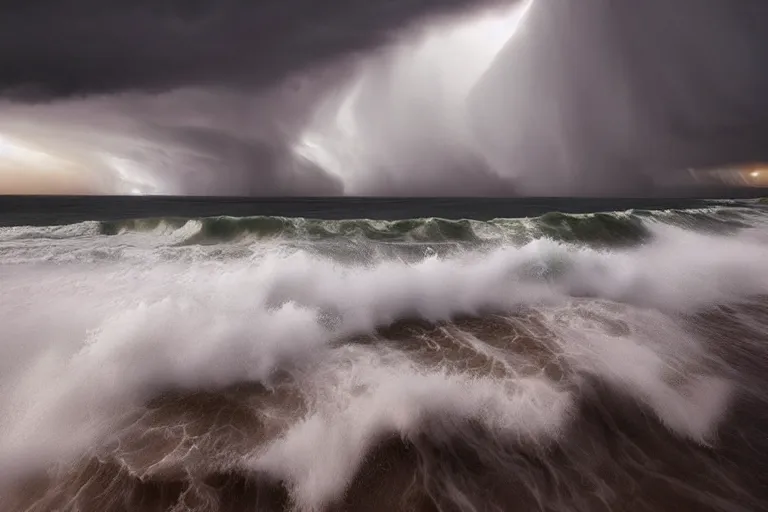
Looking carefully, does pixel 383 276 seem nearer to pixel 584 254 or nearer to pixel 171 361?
pixel 171 361

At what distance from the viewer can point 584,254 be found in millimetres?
11820

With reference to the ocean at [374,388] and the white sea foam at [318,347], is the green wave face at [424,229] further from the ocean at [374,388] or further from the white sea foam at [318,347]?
the ocean at [374,388]

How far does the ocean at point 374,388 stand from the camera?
148 inches

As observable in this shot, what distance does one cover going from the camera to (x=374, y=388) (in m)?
5.18

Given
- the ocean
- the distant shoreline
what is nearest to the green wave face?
the ocean

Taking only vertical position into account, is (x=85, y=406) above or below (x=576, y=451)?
above

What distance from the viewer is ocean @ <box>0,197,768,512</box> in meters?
3.75

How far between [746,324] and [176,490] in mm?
10974

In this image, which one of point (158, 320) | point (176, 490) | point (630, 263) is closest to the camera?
point (176, 490)

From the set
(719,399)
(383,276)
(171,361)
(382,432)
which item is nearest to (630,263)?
(719,399)

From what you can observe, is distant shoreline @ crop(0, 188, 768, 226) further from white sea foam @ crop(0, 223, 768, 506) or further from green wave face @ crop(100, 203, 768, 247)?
white sea foam @ crop(0, 223, 768, 506)

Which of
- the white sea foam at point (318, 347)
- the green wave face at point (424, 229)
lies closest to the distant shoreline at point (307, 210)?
the green wave face at point (424, 229)

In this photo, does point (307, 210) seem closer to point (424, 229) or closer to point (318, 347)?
point (424, 229)

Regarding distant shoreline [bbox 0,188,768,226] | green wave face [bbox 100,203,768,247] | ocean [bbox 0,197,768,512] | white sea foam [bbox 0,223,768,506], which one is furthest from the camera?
distant shoreline [bbox 0,188,768,226]
